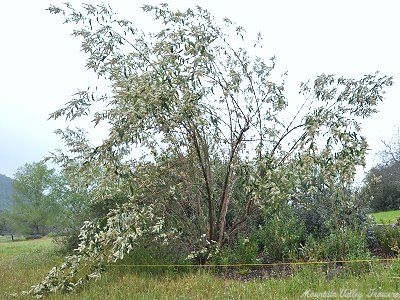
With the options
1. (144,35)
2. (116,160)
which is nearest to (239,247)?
(116,160)

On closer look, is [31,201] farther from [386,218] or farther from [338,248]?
[338,248]

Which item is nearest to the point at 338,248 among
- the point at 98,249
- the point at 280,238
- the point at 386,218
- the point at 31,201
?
the point at 280,238

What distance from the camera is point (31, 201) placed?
134 ft

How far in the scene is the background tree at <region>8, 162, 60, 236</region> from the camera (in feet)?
130

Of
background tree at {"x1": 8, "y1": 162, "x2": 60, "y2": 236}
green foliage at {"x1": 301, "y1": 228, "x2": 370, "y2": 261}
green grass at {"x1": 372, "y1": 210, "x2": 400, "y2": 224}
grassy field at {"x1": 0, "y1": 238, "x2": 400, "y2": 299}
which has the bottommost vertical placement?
grassy field at {"x1": 0, "y1": 238, "x2": 400, "y2": 299}

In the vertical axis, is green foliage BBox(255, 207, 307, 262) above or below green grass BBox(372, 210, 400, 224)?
below

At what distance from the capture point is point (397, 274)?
4.86 meters

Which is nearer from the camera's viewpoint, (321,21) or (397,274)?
(397,274)

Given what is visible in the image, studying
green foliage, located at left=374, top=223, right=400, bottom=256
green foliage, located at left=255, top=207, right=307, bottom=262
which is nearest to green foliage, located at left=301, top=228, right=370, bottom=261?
green foliage, located at left=255, top=207, right=307, bottom=262

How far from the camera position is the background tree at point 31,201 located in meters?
39.6

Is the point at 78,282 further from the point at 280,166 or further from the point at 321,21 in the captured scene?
the point at 321,21

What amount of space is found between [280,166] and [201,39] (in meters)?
2.30

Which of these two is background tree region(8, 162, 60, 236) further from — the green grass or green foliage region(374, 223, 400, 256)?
green foliage region(374, 223, 400, 256)

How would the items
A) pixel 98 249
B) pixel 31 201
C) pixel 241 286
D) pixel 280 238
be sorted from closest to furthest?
1. pixel 241 286
2. pixel 98 249
3. pixel 280 238
4. pixel 31 201
